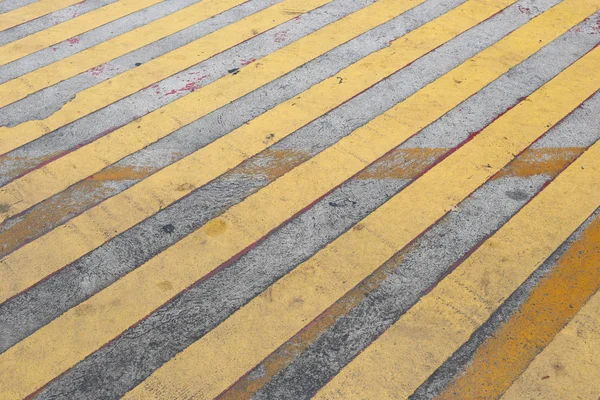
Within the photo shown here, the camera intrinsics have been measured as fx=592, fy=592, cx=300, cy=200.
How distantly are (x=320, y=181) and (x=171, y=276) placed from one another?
1.06m

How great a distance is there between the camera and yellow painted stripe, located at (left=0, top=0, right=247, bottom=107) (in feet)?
14.9

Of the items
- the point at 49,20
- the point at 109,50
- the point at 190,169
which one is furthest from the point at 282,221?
the point at 49,20

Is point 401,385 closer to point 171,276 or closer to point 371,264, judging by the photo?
point 371,264

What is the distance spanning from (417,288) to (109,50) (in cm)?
334

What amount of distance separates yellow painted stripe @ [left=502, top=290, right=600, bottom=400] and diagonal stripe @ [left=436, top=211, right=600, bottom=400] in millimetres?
34

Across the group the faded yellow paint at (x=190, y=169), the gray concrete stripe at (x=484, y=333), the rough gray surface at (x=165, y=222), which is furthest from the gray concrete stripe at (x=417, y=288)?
the rough gray surface at (x=165, y=222)

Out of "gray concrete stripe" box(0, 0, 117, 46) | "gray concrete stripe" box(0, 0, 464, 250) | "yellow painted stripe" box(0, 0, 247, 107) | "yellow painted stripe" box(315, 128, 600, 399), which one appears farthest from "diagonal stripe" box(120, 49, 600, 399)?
"gray concrete stripe" box(0, 0, 117, 46)

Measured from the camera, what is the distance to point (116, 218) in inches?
136

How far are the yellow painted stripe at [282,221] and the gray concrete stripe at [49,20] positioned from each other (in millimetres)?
2562

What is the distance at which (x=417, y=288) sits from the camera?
297 centimetres

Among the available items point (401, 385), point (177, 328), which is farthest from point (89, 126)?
point (401, 385)

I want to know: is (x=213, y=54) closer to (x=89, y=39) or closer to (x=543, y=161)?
(x=89, y=39)

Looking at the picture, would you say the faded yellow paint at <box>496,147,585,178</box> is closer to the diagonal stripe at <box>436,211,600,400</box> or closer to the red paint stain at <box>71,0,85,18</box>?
the diagonal stripe at <box>436,211,600,400</box>

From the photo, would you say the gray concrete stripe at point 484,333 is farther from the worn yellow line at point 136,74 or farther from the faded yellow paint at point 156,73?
the worn yellow line at point 136,74
